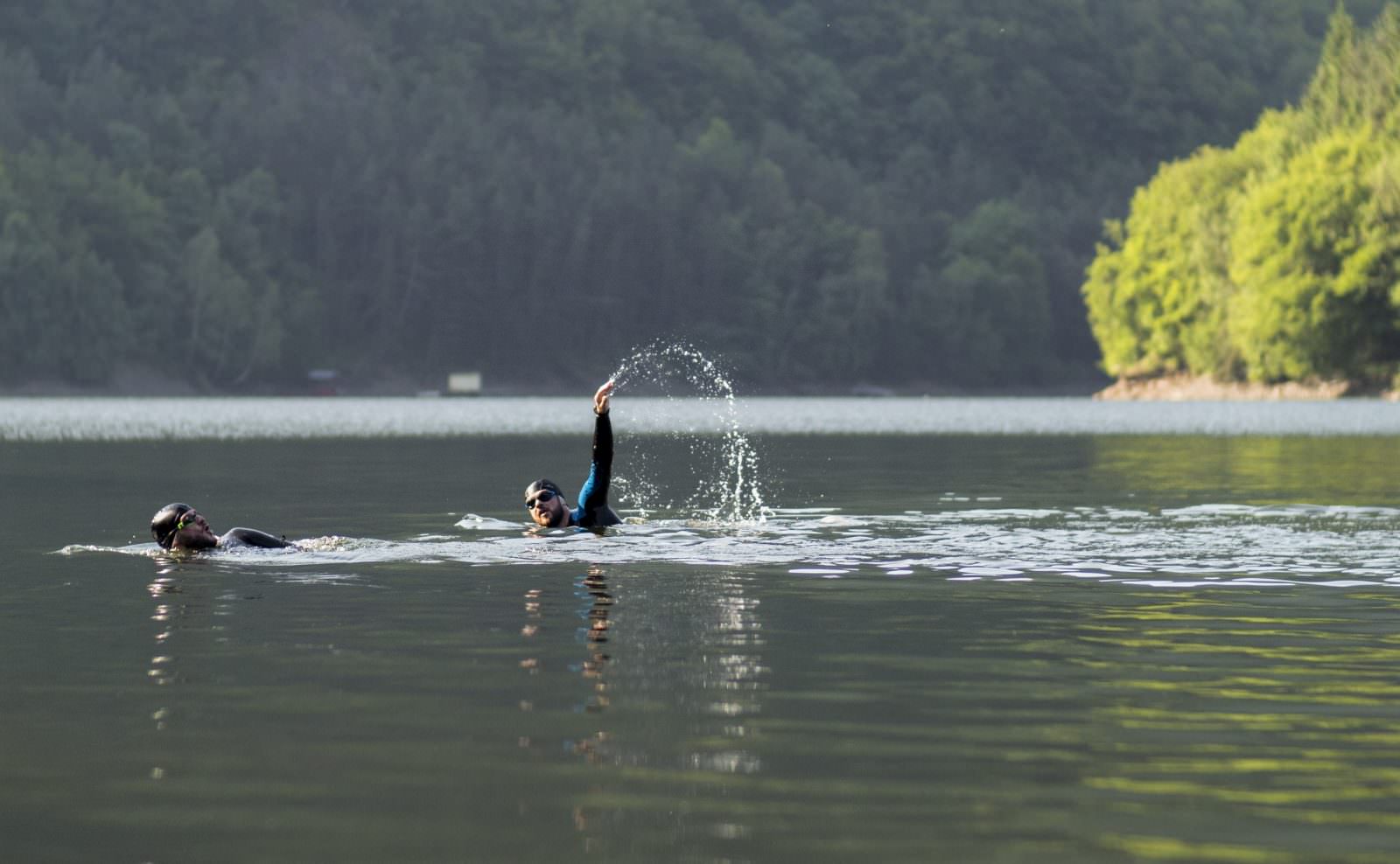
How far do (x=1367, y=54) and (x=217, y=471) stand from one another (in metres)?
131

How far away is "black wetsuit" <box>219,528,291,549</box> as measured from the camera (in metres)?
30.9

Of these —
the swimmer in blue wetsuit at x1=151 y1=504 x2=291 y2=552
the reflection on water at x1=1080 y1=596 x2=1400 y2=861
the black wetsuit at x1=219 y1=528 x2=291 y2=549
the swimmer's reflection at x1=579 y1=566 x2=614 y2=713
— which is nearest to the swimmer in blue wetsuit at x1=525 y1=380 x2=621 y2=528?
the swimmer's reflection at x1=579 y1=566 x2=614 y2=713

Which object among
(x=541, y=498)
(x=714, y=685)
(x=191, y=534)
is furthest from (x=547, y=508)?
(x=714, y=685)

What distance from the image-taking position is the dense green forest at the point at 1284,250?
142 m

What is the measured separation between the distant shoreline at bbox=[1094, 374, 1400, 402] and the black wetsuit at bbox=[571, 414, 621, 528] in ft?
376

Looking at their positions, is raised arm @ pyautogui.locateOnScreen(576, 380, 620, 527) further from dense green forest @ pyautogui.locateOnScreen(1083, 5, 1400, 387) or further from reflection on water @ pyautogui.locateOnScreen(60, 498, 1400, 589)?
dense green forest @ pyautogui.locateOnScreen(1083, 5, 1400, 387)

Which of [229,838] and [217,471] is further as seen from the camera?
[217,471]

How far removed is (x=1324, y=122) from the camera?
170m

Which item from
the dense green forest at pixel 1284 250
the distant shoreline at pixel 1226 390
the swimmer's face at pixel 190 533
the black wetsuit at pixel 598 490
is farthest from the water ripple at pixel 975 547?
the distant shoreline at pixel 1226 390

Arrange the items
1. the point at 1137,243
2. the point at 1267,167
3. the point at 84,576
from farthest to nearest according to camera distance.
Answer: the point at 1137,243
the point at 1267,167
the point at 84,576

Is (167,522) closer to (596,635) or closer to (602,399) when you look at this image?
(602,399)

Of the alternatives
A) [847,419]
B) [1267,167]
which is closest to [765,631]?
[847,419]

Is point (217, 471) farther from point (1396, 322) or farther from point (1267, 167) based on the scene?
point (1267, 167)

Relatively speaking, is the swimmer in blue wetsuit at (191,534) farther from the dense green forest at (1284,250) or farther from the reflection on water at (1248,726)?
the dense green forest at (1284,250)
